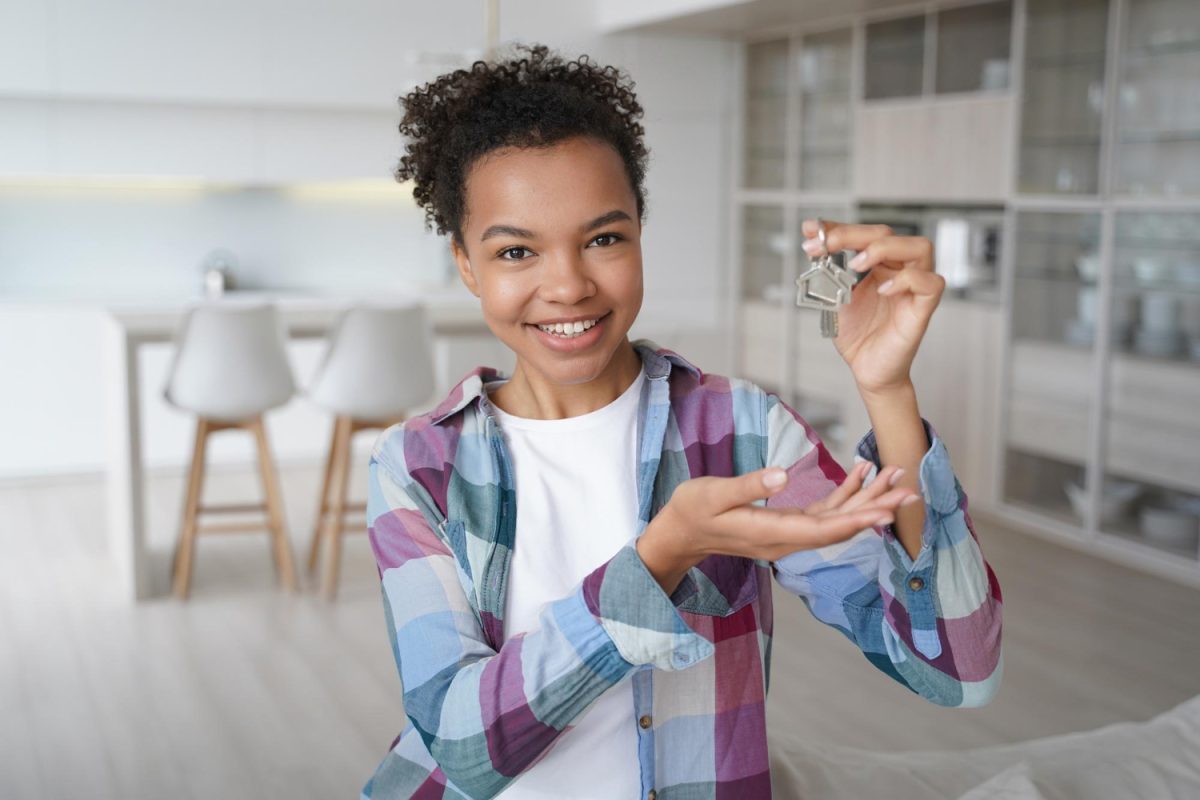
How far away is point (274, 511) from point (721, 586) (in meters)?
3.39

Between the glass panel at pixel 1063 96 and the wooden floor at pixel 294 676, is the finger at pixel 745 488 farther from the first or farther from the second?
the glass panel at pixel 1063 96

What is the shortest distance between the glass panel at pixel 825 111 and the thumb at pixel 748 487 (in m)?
5.52

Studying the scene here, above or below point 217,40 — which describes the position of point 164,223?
below

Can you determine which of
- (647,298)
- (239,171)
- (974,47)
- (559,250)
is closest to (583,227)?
(559,250)

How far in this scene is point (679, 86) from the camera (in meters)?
6.78

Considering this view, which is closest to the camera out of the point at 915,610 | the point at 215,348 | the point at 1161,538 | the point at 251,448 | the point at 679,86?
the point at 915,610

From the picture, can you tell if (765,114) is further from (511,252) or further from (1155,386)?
(511,252)

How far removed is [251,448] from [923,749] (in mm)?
4072

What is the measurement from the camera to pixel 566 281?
1.06 m

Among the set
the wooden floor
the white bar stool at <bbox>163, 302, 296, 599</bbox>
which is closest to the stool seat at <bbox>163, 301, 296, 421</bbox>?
the white bar stool at <bbox>163, 302, 296, 599</bbox>

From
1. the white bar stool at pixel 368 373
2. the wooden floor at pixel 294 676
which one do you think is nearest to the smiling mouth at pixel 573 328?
the wooden floor at pixel 294 676

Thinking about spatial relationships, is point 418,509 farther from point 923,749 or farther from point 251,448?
point 251,448

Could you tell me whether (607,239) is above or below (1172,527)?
above

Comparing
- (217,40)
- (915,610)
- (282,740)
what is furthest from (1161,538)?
(217,40)
